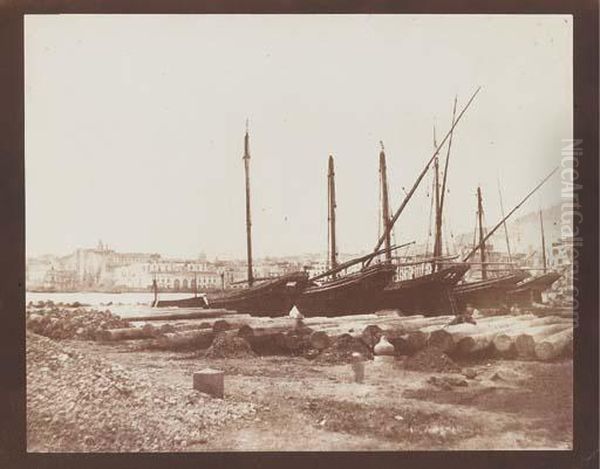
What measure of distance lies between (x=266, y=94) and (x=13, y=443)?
2339 millimetres

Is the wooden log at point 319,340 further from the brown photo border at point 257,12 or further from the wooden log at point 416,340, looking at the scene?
the brown photo border at point 257,12

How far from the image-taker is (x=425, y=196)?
358 cm

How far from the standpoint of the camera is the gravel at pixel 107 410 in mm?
3412

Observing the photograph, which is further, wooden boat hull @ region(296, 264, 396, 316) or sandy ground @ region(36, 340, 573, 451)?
wooden boat hull @ region(296, 264, 396, 316)

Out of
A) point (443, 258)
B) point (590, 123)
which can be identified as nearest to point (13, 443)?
point (443, 258)

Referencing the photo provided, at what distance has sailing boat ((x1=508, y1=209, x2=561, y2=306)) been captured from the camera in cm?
347

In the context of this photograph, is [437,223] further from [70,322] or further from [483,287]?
[70,322]

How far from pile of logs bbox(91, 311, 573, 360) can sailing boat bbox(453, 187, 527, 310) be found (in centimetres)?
10

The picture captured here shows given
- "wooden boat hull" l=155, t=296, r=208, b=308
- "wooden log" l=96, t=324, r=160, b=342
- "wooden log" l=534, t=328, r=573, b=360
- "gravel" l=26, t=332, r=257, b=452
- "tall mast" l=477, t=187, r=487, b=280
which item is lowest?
"gravel" l=26, t=332, r=257, b=452

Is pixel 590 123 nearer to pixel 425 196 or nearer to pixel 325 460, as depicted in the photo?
pixel 425 196

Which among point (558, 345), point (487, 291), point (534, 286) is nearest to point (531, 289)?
point (534, 286)

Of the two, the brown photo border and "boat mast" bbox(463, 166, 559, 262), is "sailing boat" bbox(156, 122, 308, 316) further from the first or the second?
"boat mast" bbox(463, 166, 559, 262)

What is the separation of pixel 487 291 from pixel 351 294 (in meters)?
0.75

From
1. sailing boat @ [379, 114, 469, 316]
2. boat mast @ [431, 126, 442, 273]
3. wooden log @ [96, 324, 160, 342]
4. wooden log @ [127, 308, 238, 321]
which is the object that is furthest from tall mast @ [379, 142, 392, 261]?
wooden log @ [96, 324, 160, 342]
